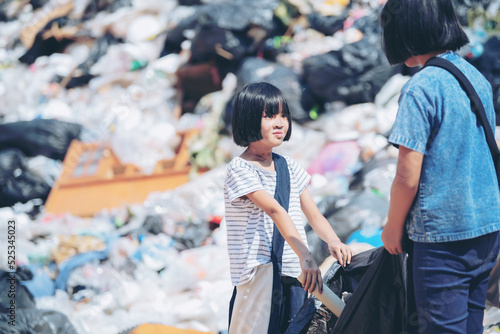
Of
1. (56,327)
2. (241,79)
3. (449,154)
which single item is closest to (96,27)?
(241,79)

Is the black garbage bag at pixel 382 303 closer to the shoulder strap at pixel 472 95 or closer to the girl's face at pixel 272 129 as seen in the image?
the shoulder strap at pixel 472 95

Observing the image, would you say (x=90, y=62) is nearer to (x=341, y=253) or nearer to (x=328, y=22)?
(x=328, y=22)

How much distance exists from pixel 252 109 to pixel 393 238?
603 millimetres

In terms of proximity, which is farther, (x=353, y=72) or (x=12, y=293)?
(x=353, y=72)

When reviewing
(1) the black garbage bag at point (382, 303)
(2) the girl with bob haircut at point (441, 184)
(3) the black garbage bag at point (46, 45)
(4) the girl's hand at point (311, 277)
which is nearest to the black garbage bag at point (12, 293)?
(4) the girl's hand at point (311, 277)

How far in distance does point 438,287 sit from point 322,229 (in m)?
0.52

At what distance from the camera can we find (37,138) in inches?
210

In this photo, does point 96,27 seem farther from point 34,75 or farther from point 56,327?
point 56,327

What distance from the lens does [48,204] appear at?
491 cm

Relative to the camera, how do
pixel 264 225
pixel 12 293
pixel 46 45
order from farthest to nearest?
1. pixel 46 45
2. pixel 12 293
3. pixel 264 225

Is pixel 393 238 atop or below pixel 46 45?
atop

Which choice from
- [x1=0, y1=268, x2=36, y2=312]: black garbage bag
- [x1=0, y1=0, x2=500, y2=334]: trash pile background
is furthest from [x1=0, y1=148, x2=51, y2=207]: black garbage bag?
[x1=0, y1=268, x2=36, y2=312]: black garbage bag

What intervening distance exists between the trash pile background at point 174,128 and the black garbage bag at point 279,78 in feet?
0.05

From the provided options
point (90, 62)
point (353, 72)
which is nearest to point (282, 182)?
point (353, 72)
